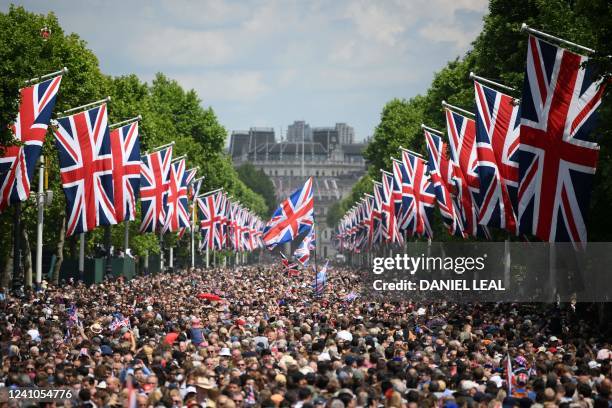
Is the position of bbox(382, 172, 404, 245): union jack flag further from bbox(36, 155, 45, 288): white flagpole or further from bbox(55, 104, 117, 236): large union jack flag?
bbox(55, 104, 117, 236): large union jack flag

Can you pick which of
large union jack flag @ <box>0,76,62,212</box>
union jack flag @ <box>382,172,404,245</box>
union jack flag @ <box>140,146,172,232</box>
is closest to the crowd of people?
large union jack flag @ <box>0,76,62,212</box>

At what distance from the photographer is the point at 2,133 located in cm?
3959

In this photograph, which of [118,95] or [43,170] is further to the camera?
[118,95]

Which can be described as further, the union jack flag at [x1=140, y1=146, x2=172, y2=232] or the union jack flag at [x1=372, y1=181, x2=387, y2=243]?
the union jack flag at [x1=372, y1=181, x2=387, y2=243]

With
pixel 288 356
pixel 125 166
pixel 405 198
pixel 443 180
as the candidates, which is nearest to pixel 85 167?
pixel 125 166

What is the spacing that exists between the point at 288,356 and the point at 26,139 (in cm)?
1721

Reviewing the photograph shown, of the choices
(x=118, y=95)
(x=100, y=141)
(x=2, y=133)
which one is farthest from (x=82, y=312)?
Result: (x=118, y=95)

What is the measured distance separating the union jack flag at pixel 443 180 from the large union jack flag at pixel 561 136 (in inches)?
874

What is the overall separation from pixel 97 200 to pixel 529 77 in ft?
66.7

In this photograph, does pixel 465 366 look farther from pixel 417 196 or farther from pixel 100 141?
pixel 417 196

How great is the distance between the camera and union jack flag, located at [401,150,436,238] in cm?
6047

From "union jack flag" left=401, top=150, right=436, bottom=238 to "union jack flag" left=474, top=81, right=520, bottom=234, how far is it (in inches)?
824

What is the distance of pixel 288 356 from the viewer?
25.0m

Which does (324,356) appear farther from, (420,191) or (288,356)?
(420,191)
